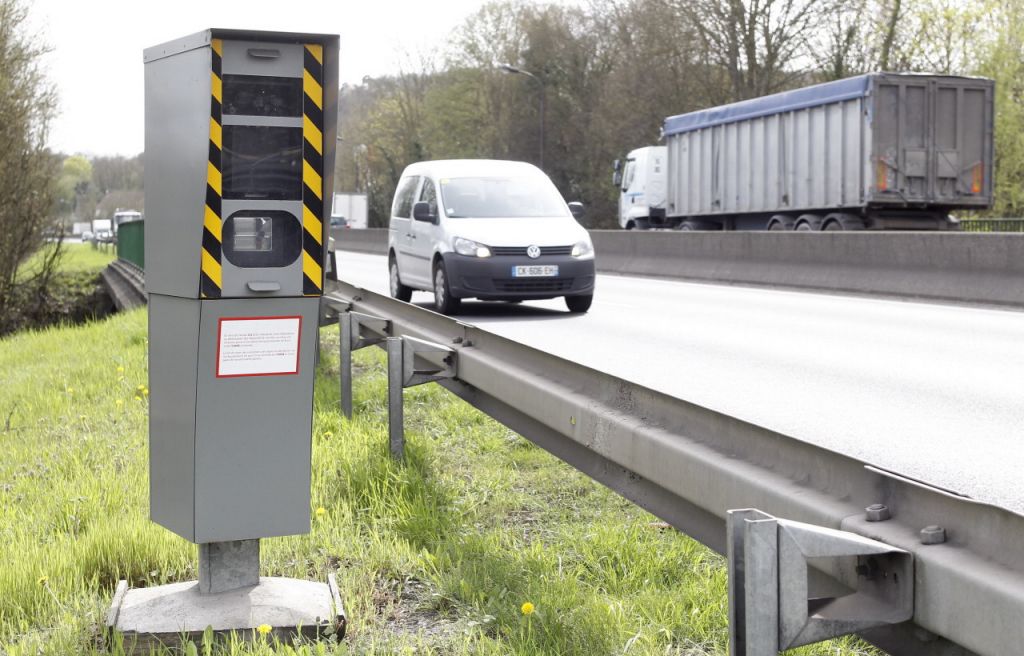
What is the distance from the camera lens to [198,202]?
3.91 metres

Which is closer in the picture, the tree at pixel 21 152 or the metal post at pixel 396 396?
the metal post at pixel 396 396

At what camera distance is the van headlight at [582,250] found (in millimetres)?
15188

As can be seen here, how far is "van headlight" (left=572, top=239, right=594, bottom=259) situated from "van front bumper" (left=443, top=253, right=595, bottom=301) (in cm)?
9

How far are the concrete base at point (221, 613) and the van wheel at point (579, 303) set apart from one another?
1150 cm

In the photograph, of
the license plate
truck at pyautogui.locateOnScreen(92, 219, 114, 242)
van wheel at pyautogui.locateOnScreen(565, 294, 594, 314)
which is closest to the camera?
the license plate

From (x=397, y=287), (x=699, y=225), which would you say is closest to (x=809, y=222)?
(x=699, y=225)

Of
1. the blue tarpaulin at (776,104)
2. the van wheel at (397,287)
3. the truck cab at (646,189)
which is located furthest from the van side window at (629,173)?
the van wheel at (397,287)

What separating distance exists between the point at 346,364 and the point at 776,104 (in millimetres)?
21197

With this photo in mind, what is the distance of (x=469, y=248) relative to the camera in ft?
49.3

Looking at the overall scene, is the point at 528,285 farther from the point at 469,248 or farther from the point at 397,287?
the point at 397,287

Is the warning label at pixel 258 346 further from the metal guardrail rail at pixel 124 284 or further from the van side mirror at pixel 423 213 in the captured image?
the metal guardrail rail at pixel 124 284

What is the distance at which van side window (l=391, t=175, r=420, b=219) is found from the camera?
1719 centimetres

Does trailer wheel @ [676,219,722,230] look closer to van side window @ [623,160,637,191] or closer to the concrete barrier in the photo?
van side window @ [623,160,637,191]

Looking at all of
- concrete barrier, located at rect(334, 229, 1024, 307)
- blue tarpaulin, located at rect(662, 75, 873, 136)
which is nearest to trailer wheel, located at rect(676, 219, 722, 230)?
blue tarpaulin, located at rect(662, 75, 873, 136)
